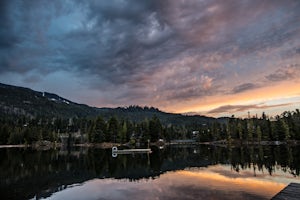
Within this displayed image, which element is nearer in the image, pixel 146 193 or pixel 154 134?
pixel 146 193

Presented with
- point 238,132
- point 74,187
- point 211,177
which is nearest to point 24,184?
point 74,187

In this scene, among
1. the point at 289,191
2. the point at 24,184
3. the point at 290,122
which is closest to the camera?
the point at 289,191

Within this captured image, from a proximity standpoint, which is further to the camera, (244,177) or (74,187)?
(244,177)

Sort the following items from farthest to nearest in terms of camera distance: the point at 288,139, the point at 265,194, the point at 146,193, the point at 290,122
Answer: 1. the point at 290,122
2. the point at 288,139
3. the point at 146,193
4. the point at 265,194

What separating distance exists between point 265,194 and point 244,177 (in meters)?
10.9

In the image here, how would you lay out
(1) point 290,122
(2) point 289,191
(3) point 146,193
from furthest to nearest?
(1) point 290,122 → (3) point 146,193 → (2) point 289,191

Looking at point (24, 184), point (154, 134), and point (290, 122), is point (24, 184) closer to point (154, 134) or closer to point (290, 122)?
point (154, 134)

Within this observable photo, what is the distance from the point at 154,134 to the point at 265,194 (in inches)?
6143

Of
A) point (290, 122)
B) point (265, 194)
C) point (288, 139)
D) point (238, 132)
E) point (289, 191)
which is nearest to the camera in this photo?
point (289, 191)

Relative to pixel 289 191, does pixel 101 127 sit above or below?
above

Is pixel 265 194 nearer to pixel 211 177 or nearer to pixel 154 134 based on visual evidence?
Answer: pixel 211 177

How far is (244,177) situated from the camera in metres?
39.2

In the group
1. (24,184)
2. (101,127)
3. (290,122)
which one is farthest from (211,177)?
(290,122)

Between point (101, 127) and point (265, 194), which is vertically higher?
point (101, 127)
